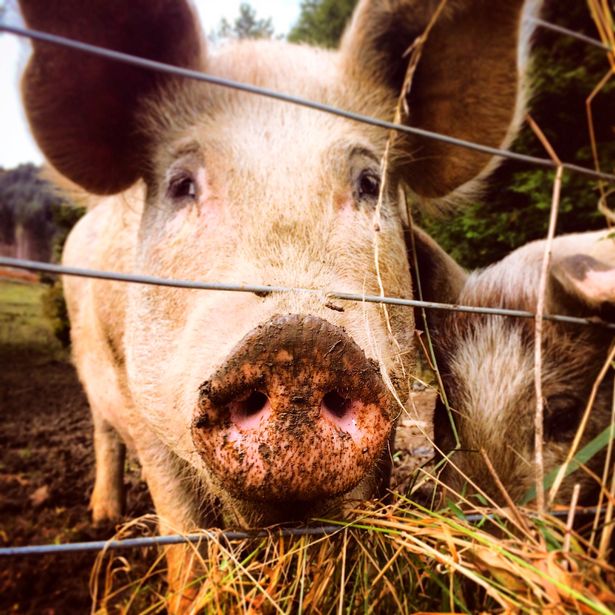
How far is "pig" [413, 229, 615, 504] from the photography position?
207 centimetres

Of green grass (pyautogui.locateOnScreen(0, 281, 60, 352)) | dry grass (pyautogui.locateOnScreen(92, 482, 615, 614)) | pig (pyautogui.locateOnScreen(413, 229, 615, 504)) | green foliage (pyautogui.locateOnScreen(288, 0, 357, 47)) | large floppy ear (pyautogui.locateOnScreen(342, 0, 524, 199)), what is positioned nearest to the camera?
dry grass (pyautogui.locateOnScreen(92, 482, 615, 614))

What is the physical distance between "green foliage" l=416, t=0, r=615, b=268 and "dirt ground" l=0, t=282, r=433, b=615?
1789 mm

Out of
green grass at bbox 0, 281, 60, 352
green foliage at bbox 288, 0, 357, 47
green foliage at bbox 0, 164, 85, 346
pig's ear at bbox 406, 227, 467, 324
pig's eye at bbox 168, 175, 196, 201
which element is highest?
green foliage at bbox 288, 0, 357, 47

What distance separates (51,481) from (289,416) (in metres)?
3.73

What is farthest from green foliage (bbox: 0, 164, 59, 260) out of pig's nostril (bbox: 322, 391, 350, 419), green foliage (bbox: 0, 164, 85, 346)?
pig's nostril (bbox: 322, 391, 350, 419)

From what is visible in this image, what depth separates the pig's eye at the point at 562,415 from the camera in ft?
7.20

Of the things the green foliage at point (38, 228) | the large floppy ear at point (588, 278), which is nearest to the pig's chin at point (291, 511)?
the large floppy ear at point (588, 278)

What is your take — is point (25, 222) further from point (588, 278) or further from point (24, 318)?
point (588, 278)

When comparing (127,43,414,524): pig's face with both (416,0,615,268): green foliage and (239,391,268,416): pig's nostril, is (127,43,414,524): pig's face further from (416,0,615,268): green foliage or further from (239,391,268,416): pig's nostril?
(416,0,615,268): green foliage

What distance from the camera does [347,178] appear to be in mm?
2025

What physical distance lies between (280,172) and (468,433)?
121cm

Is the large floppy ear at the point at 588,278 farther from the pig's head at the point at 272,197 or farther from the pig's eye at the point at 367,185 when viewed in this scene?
the pig's eye at the point at 367,185

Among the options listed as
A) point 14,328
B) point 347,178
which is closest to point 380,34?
point 347,178

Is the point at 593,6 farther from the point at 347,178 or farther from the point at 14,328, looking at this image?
the point at 14,328
